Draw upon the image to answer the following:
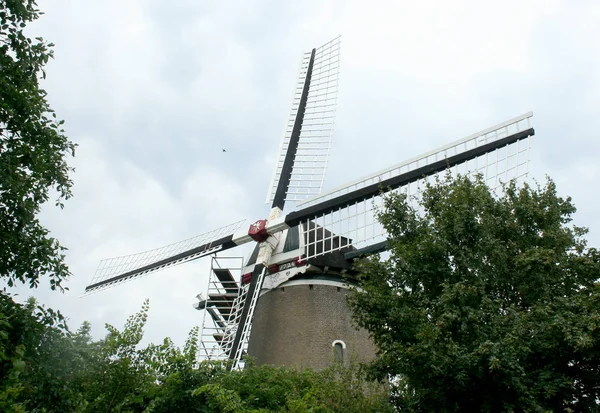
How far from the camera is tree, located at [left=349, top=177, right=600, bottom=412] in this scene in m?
12.2

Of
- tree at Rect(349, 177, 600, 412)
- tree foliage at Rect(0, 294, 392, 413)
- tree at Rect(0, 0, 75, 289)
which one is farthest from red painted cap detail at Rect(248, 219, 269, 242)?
tree at Rect(0, 0, 75, 289)

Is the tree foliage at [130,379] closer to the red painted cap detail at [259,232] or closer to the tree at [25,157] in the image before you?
the tree at [25,157]

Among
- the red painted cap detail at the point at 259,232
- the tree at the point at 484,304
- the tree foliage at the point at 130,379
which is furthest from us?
the red painted cap detail at the point at 259,232

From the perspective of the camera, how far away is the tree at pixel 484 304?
12.2 meters

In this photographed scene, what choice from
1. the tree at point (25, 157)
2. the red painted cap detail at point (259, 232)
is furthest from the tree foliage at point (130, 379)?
the red painted cap detail at point (259, 232)

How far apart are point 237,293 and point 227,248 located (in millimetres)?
2337

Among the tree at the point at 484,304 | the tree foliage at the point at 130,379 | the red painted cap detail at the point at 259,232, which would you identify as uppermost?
the red painted cap detail at the point at 259,232

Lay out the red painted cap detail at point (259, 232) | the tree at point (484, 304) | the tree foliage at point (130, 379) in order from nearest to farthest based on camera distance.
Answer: the tree foliage at point (130, 379) → the tree at point (484, 304) → the red painted cap detail at point (259, 232)

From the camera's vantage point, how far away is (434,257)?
14484 millimetres

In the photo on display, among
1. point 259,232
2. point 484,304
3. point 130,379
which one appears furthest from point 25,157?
point 259,232

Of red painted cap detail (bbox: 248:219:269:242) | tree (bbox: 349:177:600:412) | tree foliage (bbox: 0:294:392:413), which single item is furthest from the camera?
red painted cap detail (bbox: 248:219:269:242)

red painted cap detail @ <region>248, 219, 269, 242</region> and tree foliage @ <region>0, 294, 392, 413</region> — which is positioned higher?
red painted cap detail @ <region>248, 219, 269, 242</region>

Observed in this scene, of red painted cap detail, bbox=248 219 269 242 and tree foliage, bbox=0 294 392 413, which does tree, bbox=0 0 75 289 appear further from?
red painted cap detail, bbox=248 219 269 242

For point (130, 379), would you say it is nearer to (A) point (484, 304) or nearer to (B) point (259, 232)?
(A) point (484, 304)
